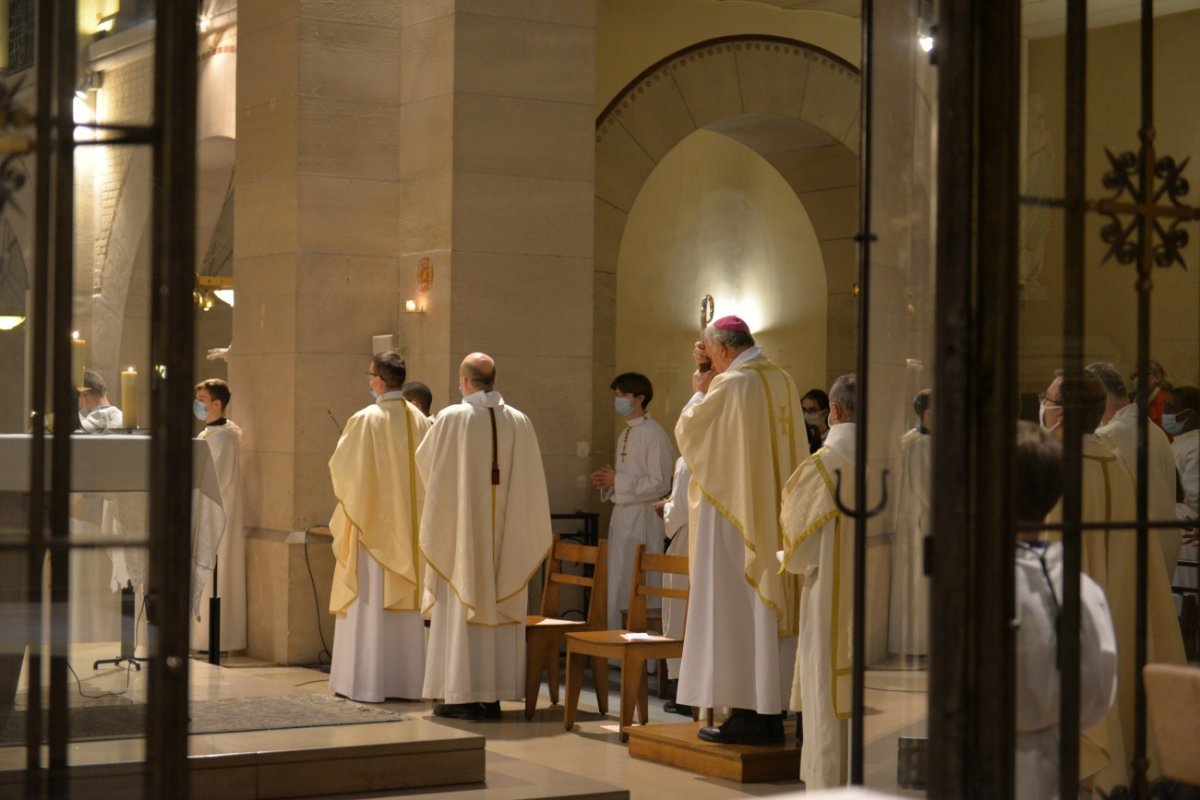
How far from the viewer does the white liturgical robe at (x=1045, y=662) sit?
3678 millimetres

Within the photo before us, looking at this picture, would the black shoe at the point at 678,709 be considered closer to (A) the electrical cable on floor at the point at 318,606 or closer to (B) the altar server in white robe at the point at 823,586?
(B) the altar server in white robe at the point at 823,586

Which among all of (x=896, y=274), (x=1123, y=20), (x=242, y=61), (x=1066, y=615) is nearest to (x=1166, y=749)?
(x=1066, y=615)

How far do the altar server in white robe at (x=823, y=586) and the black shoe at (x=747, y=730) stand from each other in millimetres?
920

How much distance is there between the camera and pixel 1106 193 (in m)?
3.84

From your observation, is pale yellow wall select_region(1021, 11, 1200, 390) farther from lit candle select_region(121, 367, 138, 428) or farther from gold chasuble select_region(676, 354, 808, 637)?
gold chasuble select_region(676, 354, 808, 637)

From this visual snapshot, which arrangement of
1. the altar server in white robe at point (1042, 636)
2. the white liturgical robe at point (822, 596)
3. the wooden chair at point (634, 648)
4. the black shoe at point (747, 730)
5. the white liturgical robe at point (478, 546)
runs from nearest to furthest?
1. the altar server in white robe at point (1042, 636)
2. the white liturgical robe at point (822, 596)
3. the black shoe at point (747, 730)
4. the wooden chair at point (634, 648)
5. the white liturgical robe at point (478, 546)

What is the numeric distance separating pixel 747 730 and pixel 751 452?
4.03 ft

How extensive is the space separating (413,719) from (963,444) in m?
3.89

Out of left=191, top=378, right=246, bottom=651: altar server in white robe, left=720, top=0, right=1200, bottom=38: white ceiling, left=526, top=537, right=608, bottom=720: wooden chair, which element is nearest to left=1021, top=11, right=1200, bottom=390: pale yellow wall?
left=720, top=0, right=1200, bottom=38: white ceiling

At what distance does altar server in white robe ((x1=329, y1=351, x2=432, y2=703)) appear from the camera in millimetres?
9070

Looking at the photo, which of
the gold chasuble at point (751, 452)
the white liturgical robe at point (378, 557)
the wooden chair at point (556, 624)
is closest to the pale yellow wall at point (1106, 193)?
the gold chasuble at point (751, 452)

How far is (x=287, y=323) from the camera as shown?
10.4 metres

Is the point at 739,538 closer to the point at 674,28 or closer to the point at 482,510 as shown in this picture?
the point at 482,510

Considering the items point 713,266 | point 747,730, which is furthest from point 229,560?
point 713,266
